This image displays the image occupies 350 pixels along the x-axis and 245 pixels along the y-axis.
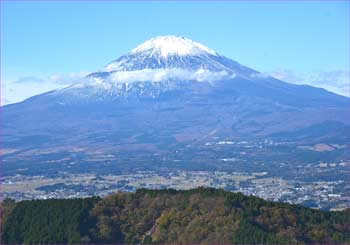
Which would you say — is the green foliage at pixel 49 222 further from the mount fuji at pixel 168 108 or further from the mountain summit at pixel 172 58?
the mountain summit at pixel 172 58

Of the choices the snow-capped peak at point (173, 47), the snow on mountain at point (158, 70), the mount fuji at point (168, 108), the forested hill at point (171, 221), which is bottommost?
the forested hill at point (171, 221)

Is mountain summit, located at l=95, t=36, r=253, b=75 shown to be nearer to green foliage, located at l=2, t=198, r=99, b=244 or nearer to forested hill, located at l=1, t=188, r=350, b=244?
forested hill, located at l=1, t=188, r=350, b=244

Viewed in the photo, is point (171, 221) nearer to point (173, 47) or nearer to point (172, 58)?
point (172, 58)

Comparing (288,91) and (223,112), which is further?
(288,91)

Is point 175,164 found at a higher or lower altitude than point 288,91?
lower

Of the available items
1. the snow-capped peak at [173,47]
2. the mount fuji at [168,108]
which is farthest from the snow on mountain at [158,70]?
the mount fuji at [168,108]

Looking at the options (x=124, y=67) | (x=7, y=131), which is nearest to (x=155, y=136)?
(x=7, y=131)

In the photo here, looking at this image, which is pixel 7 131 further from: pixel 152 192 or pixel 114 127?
pixel 152 192
